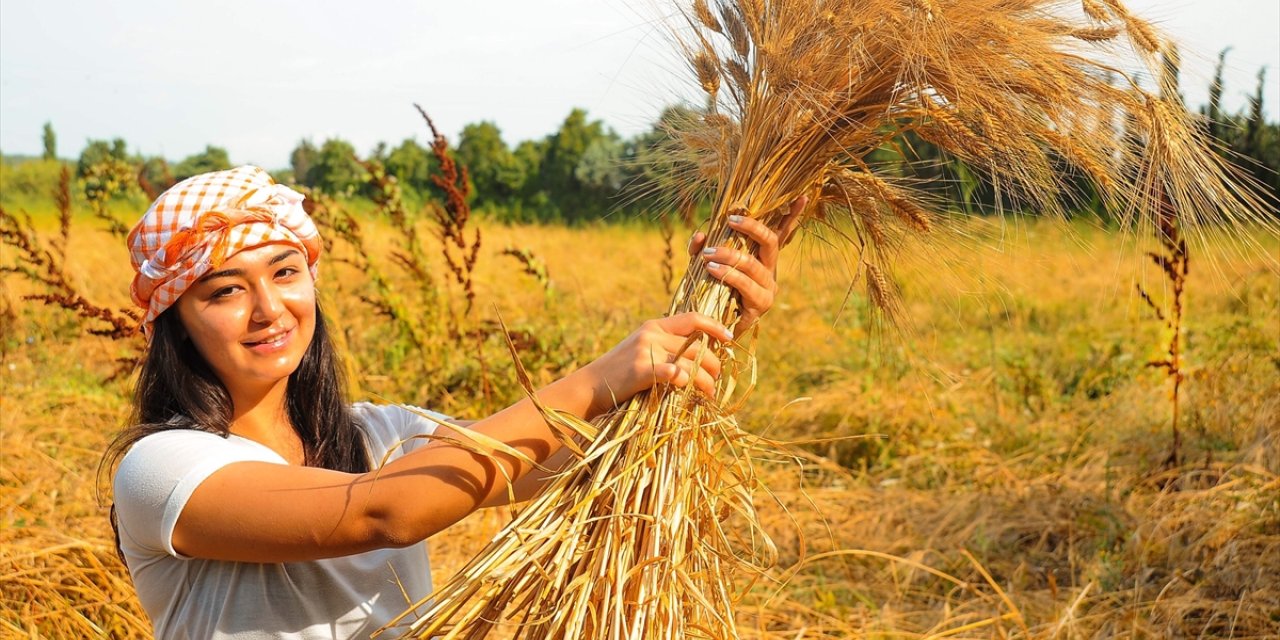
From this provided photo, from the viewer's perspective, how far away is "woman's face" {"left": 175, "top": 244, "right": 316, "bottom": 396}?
4.93 ft

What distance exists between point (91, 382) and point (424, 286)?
192cm

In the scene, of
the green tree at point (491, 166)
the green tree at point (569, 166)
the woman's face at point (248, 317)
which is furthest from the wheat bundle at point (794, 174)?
the green tree at point (491, 166)

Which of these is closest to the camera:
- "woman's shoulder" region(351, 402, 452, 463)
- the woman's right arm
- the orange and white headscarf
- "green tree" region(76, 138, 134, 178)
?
the woman's right arm

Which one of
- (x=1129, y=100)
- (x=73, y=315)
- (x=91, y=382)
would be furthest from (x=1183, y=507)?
(x=73, y=315)

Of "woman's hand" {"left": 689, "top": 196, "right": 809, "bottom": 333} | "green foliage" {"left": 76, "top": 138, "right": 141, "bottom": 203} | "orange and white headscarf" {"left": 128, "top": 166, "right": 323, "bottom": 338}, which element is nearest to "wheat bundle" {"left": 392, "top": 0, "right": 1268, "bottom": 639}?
"woman's hand" {"left": 689, "top": 196, "right": 809, "bottom": 333}

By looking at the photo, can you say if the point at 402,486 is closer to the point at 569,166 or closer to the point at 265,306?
the point at 265,306

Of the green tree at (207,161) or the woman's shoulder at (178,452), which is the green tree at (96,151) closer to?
the green tree at (207,161)

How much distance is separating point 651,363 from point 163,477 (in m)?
0.68

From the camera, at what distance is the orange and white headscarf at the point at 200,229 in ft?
4.81

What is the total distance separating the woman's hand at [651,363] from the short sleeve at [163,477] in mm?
494

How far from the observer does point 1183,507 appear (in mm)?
3146

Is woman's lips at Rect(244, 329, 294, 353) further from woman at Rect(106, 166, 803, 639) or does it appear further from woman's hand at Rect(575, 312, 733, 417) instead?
woman's hand at Rect(575, 312, 733, 417)

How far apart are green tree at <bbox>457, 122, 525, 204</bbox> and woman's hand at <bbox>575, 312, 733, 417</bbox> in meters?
15.5

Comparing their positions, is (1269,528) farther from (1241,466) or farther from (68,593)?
(68,593)
